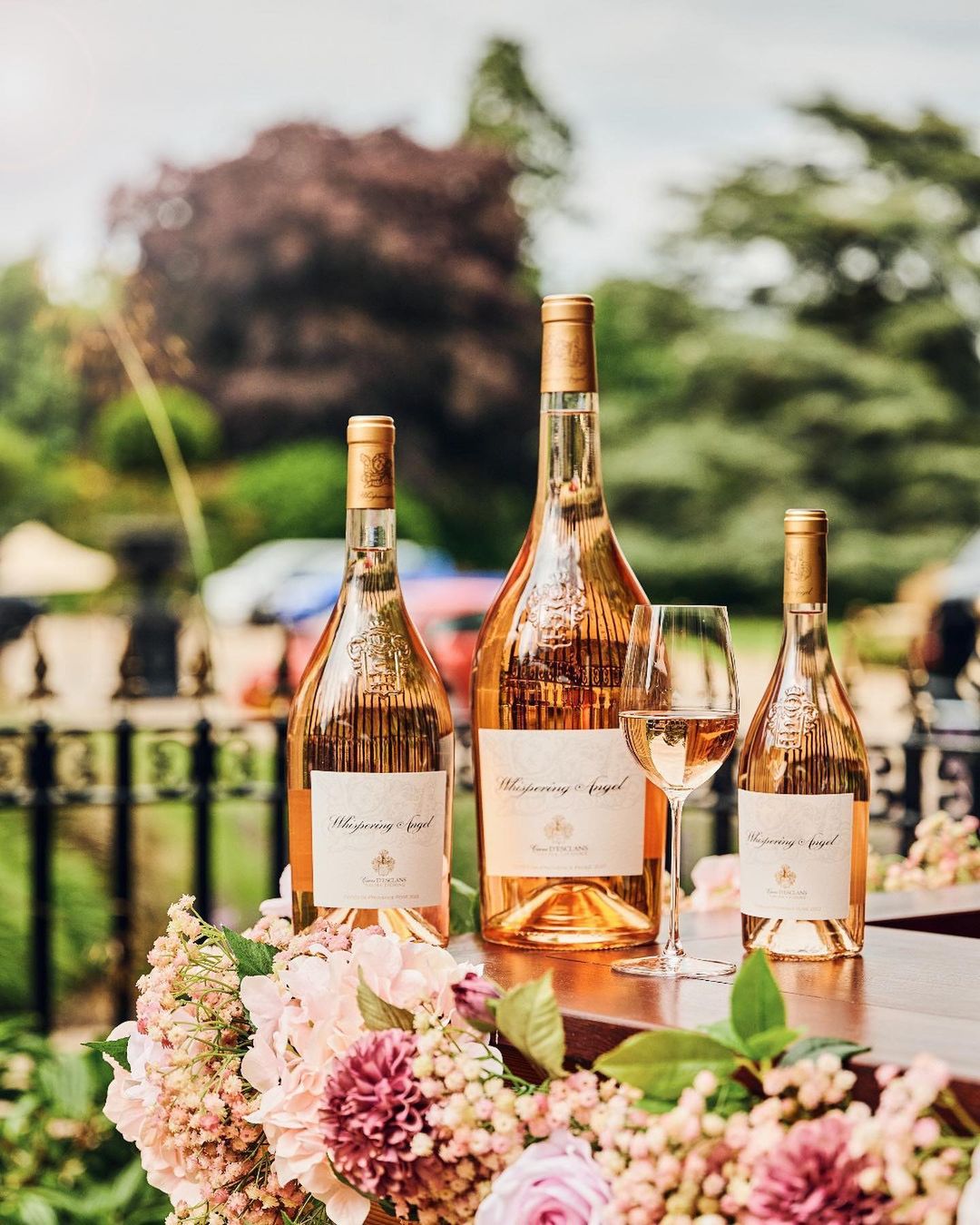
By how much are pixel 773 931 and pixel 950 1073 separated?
14.8 inches

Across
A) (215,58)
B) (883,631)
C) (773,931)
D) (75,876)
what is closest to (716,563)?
(883,631)

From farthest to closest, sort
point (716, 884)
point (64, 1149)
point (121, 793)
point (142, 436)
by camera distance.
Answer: point (142, 436) < point (121, 793) < point (64, 1149) < point (716, 884)

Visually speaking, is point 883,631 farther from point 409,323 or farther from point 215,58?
point 215,58

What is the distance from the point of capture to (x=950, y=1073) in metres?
0.84

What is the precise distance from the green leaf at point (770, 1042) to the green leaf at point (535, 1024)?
0.12m

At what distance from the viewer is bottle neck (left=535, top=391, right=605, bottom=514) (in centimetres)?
132

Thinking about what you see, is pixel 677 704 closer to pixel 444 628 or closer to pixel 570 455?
pixel 570 455

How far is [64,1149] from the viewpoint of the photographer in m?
2.73

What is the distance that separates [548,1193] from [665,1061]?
0.11 metres

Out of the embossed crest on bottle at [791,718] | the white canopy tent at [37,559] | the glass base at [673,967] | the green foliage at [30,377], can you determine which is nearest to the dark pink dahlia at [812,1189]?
the glass base at [673,967]

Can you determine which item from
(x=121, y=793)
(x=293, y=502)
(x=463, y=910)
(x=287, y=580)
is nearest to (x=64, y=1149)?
(x=121, y=793)

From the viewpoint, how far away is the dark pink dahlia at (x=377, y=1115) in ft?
3.12

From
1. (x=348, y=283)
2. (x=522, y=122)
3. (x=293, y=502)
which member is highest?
(x=522, y=122)

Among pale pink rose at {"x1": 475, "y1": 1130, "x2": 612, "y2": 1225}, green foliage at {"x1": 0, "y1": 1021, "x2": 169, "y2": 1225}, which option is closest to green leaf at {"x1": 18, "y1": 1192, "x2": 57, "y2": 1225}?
green foliage at {"x1": 0, "y1": 1021, "x2": 169, "y2": 1225}
